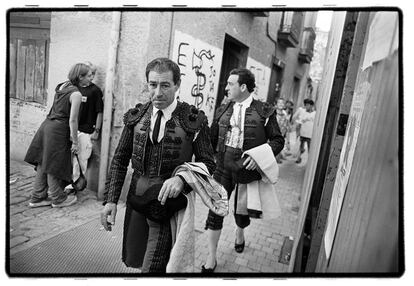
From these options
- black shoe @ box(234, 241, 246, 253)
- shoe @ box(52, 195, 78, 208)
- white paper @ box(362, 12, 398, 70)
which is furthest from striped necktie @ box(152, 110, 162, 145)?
black shoe @ box(234, 241, 246, 253)

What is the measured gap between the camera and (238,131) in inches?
87.0

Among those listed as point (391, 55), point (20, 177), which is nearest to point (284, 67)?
point (391, 55)

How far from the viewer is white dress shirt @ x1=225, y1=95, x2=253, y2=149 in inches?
86.9

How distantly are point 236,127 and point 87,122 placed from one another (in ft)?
3.84

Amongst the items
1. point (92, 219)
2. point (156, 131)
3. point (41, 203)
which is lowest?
point (92, 219)

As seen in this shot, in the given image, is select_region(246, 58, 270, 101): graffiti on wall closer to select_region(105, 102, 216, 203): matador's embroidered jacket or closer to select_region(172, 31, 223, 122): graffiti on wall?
select_region(172, 31, 223, 122): graffiti on wall

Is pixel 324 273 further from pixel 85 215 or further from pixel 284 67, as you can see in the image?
pixel 284 67

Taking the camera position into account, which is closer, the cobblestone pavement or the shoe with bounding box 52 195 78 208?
the cobblestone pavement

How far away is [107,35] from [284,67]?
6.54 feet

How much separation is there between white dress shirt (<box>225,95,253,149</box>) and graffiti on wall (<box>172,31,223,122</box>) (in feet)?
0.93

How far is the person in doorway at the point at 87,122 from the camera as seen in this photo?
87.3 inches

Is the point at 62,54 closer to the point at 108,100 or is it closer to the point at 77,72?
the point at 77,72

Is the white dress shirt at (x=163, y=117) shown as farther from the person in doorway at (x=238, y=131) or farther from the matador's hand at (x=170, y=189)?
the person in doorway at (x=238, y=131)

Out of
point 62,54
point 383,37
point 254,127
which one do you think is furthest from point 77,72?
point 383,37
